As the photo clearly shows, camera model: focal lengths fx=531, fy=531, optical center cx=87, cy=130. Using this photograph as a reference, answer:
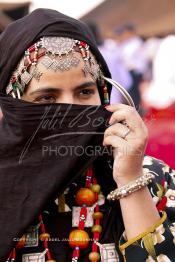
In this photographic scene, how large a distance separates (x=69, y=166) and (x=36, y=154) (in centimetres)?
14

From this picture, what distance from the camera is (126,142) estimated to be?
1.86 meters

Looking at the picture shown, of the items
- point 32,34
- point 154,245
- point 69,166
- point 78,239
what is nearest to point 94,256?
point 78,239

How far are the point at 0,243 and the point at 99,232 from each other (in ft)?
1.21


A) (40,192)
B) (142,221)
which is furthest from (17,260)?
(142,221)

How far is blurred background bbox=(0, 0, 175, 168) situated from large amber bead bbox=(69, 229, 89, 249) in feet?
14.5

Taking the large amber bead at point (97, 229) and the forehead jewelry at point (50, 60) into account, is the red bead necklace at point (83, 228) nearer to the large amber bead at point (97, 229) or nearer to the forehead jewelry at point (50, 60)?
the large amber bead at point (97, 229)

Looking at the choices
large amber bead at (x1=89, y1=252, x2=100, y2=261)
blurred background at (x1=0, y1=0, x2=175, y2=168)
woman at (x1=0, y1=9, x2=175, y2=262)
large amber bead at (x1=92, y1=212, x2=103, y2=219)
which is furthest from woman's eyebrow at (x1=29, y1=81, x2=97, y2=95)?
blurred background at (x1=0, y1=0, x2=175, y2=168)

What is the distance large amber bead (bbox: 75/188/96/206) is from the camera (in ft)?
6.59

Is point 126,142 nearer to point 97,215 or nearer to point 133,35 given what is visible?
point 97,215

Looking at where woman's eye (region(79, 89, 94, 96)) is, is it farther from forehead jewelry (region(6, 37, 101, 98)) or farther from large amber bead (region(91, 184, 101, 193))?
large amber bead (region(91, 184, 101, 193))

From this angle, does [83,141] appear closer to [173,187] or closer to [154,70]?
[173,187]

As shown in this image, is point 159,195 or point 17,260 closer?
point 17,260

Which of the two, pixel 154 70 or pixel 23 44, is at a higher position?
pixel 23 44

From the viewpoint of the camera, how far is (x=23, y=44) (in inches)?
82.6
